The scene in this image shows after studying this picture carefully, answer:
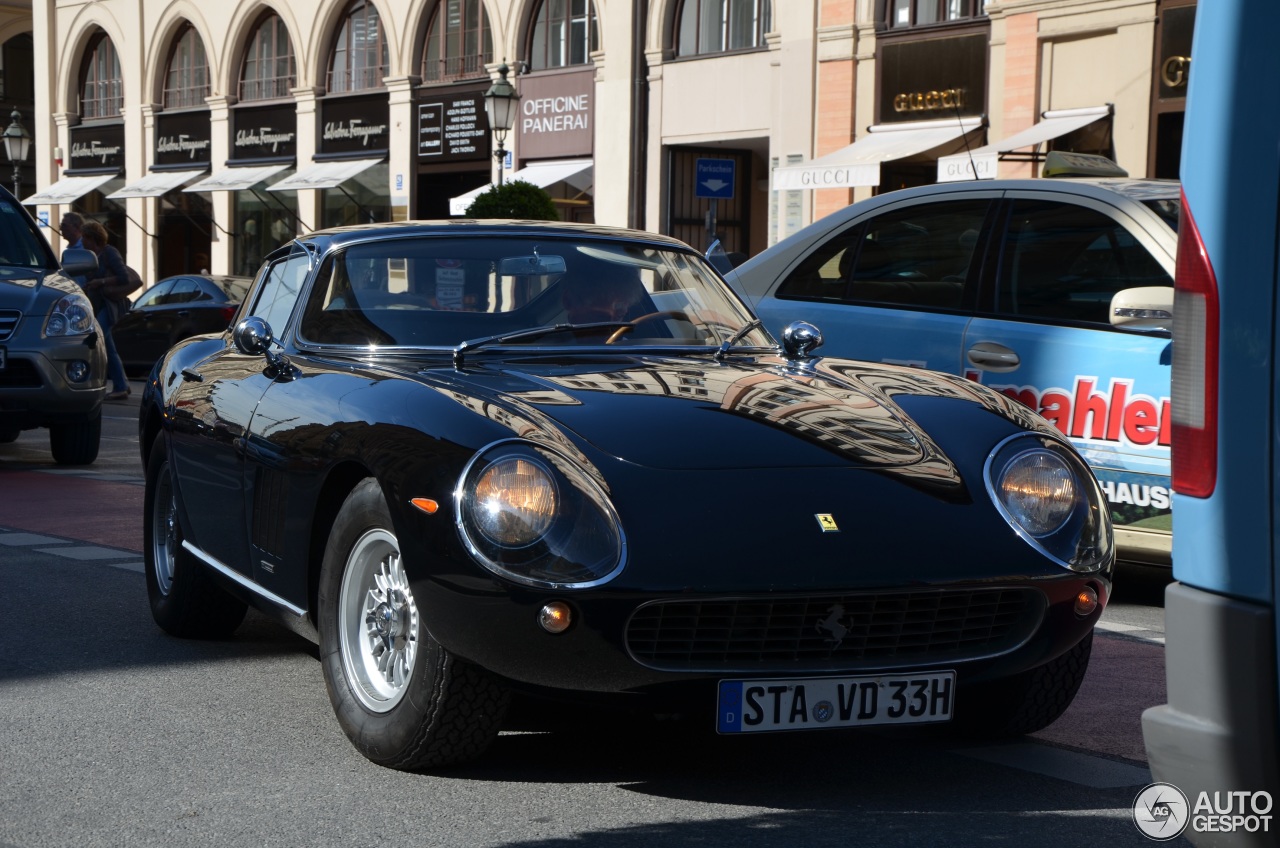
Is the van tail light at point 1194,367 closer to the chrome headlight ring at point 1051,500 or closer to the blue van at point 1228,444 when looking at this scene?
the blue van at point 1228,444

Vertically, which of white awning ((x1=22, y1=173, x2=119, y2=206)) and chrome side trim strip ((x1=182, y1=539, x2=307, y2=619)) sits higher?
white awning ((x1=22, y1=173, x2=119, y2=206))

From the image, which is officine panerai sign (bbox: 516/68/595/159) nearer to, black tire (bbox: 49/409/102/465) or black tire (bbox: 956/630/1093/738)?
black tire (bbox: 49/409/102/465)

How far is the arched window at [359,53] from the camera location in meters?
34.9

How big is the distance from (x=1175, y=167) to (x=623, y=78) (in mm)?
10701

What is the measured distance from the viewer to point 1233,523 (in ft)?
9.18

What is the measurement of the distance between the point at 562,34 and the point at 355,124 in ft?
→ 20.4

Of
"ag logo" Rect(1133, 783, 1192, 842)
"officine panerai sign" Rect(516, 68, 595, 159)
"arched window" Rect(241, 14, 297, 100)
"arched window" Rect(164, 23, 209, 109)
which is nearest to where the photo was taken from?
"ag logo" Rect(1133, 783, 1192, 842)

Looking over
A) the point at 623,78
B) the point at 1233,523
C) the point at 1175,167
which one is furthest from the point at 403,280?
the point at 623,78

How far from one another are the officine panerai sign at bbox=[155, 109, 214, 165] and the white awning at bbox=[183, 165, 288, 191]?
2.08 metres

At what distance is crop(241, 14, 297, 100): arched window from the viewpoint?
37531mm

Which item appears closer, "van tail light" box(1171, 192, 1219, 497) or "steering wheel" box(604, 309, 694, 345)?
"van tail light" box(1171, 192, 1219, 497)

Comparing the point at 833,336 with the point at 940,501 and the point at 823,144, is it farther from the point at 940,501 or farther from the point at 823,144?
the point at 823,144

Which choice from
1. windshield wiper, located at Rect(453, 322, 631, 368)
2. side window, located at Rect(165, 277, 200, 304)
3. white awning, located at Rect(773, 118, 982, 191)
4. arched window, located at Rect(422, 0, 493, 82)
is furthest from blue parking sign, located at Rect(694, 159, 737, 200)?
windshield wiper, located at Rect(453, 322, 631, 368)

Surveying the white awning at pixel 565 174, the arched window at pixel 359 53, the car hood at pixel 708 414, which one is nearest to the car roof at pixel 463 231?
the car hood at pixel 708 414
